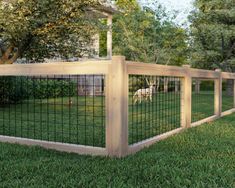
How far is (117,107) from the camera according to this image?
3451mm

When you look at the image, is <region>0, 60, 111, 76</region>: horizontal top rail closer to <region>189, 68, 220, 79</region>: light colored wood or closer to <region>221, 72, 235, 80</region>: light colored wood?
<region>189, 68, 220, 79</region>: light colored wood

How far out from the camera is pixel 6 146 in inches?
160

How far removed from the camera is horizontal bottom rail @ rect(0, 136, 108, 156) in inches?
145

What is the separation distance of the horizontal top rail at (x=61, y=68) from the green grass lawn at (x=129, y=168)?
93cm

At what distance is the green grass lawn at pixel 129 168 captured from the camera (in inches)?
105

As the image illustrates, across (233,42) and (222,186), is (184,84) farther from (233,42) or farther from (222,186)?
(233,42)

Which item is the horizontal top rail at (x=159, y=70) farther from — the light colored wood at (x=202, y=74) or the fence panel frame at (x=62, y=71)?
the fence panel frame at (x=62, y=71)

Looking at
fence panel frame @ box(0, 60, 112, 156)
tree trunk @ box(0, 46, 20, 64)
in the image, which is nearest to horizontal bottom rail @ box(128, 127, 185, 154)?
fence panel frame @ box(0, 60, 112, 156)

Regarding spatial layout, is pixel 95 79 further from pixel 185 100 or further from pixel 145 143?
pixel 145 143

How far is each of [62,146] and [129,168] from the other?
3.97 ft

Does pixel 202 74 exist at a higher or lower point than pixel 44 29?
lower

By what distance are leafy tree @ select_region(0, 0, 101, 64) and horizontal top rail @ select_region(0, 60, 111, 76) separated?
12.1 feet

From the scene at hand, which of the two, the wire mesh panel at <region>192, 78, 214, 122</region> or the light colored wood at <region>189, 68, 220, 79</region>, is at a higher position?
the light colored wood at <region>189, 68, 220, 79</region>

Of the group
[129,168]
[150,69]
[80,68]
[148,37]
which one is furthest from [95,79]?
[148,37]
